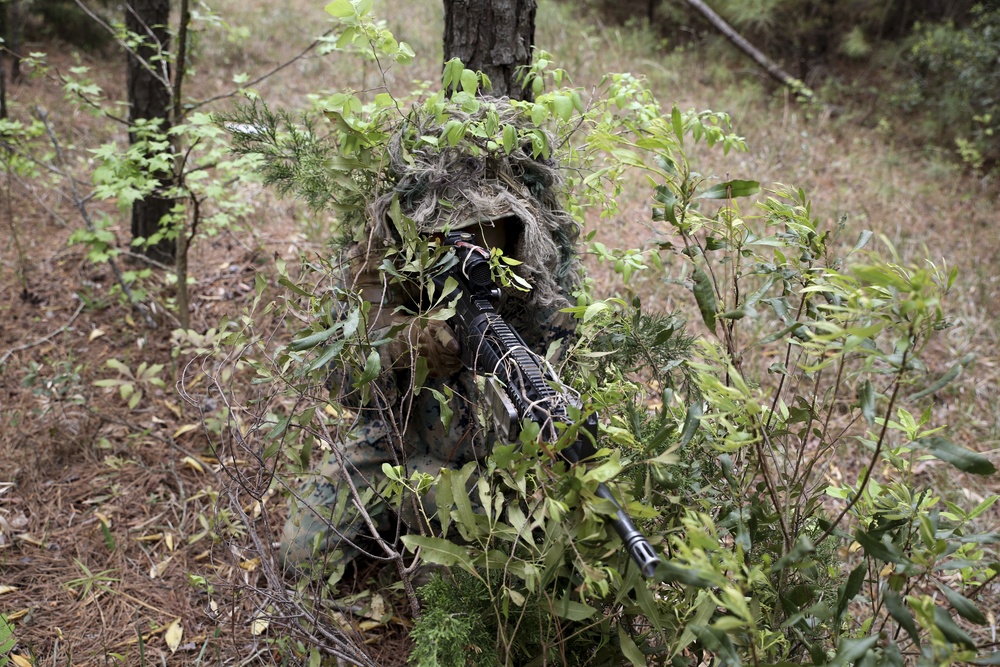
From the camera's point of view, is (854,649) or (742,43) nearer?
(854,649)

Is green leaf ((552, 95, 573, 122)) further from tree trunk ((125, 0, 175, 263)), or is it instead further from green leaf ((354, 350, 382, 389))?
tree trunk ((125, 0, 175, 263))

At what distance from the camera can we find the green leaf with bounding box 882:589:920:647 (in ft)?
3.53

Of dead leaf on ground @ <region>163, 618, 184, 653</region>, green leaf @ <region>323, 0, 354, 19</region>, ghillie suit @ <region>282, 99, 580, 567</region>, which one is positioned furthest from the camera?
dead leaf on ground @ <region>163, 618, 184, 653</region>

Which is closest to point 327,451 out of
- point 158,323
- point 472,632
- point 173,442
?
point 472,632

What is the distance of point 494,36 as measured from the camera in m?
2.52

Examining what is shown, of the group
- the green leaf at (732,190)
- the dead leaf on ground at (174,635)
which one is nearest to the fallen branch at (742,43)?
the green leaf at (732,190)

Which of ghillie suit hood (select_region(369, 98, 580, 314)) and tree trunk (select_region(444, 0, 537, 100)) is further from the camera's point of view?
tree trunk (select_region(444, 0, 537, 100))

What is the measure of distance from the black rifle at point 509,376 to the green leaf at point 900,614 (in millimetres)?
401

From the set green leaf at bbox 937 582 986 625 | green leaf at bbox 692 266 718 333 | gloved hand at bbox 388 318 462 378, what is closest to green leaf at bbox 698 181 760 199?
green leaf at bbox 692 266 718 333

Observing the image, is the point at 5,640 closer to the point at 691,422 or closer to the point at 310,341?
the point at 310,341

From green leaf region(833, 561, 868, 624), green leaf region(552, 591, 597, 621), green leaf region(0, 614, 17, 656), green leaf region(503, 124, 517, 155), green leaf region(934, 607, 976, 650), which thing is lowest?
green leaf region(0, 614, 17, 656)

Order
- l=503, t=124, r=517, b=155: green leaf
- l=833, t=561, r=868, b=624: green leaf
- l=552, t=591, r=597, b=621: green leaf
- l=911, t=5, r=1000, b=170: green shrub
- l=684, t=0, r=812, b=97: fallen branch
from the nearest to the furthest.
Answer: l=833, t=561, r=868, b=624: green leaf
l=552, t=591, r=597, b=621: green leaf
l=503, t=124, r=517, b=155: green leaf
l=911, t=5, r=1000, b=170: green shrub
l=684, t=0, r=812, b=97: fallen branch

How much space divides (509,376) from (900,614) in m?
0.86

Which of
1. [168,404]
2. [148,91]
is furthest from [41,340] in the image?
[148,91]
